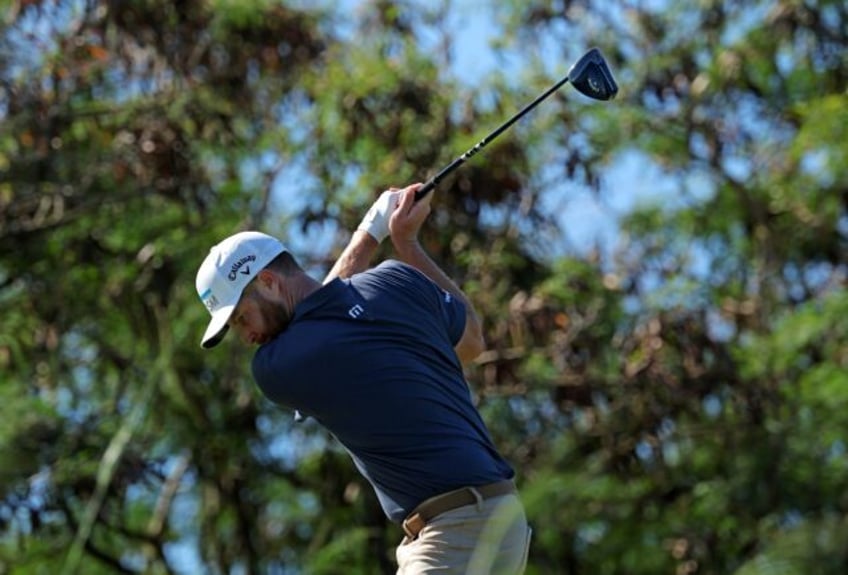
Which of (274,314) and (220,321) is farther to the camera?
(274,314)

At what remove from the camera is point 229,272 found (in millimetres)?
6289

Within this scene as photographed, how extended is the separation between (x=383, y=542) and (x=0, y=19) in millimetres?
3978

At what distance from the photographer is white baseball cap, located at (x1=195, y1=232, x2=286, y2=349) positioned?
6.28 metres

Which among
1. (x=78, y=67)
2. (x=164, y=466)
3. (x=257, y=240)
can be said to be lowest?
(x=164, y=466)

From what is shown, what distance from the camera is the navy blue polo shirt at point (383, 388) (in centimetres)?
621

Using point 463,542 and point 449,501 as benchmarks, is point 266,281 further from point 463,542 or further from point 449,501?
point 463,542

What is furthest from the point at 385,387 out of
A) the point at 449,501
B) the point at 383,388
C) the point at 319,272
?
the point at 319,272

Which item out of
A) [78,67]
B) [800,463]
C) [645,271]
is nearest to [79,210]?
[78,67]

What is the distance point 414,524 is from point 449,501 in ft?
0.44

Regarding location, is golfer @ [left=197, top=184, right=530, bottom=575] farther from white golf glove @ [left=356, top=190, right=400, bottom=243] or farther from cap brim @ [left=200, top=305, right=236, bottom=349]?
white golf glove @ [left=356, top=190, right=400, bottom=243]

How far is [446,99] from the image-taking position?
47.2ft

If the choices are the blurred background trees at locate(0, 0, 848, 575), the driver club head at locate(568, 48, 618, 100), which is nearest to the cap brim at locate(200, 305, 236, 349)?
the driver club head at locate(568, 48, 618, 100)

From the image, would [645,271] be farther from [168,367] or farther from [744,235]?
[168,367]

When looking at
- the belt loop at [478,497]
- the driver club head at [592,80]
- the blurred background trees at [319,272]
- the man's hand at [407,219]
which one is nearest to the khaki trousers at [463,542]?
the belt loop at [478,497]
